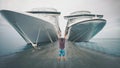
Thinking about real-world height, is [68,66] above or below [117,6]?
below

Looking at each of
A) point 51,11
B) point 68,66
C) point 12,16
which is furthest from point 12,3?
point 68,66

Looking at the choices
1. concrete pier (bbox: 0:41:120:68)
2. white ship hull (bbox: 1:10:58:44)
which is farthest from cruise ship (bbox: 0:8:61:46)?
concrete pier (bbox: 0:41:120:68)

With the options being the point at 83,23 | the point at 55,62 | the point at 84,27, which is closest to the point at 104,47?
the point at 84,27

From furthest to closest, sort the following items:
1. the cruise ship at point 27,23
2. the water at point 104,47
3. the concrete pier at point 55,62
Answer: the water at point 104,47 → the cruise ship at point 27,23 → the concrete pier at point 55,62

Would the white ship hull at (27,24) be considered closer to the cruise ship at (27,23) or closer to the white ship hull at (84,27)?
the cruise ship at (27,23)

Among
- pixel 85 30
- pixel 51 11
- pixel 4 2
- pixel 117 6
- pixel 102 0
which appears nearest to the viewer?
pixel 4 2

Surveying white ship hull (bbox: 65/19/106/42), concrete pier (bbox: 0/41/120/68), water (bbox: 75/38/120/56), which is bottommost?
water (bbox: 75/38/120/56)

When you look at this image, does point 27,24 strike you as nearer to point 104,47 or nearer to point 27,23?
point 27,23

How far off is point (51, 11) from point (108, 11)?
510 centimetres

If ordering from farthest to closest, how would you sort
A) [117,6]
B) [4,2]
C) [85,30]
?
[85,30] < [117,6] < [4,2]

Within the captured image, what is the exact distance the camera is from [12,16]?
308 inches

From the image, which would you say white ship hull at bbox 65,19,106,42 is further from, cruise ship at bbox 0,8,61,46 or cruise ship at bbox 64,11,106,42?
cruise ship at bbox 0,8,61,46

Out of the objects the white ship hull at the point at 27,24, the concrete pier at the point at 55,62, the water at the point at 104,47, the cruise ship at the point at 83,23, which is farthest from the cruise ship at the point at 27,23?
the water at the point at 104,47

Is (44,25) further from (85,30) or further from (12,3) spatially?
(85,30)
